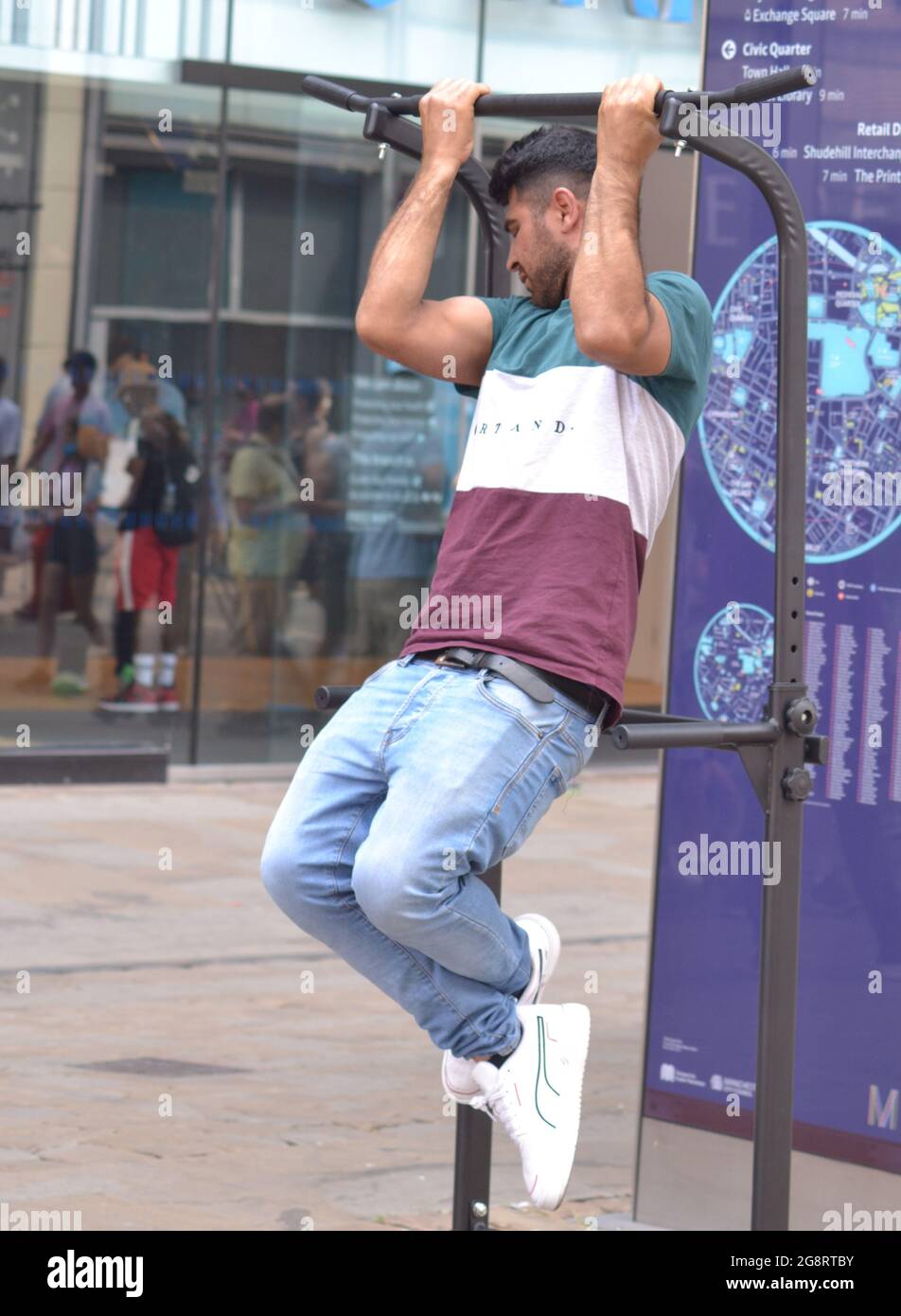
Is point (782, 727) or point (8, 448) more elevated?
point (8, 448)

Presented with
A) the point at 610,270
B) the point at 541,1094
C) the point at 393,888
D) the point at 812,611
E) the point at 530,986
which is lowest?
the point at 541,1094

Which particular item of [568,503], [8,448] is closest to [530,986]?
[568,503]

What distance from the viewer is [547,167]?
11.7 ft

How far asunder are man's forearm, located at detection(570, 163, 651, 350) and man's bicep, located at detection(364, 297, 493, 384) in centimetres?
39

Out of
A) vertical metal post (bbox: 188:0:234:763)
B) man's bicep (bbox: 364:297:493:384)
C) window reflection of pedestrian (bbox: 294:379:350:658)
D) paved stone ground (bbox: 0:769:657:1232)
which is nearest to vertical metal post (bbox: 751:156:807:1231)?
man's bicep (bbox: 364:297:493:384)

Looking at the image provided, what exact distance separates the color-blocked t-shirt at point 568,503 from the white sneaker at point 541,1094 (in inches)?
22.2

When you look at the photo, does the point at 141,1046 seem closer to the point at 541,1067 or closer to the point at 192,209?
the point at 541,1067

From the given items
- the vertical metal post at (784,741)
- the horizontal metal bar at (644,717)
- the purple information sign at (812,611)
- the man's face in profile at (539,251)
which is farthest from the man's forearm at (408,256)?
the purple information sign at (812,611)

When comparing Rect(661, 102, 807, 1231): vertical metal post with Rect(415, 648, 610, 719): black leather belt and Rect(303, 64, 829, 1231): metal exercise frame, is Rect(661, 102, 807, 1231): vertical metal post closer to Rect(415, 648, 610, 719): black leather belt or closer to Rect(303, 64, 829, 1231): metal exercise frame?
Rect(303, 64, 829, 1231): metal exercise frame

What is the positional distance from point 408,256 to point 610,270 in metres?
0.45

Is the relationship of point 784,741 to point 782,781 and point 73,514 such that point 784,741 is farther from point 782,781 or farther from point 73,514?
point 73,514

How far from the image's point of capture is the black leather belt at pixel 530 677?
3.37 m

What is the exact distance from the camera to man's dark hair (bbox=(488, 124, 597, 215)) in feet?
11.7

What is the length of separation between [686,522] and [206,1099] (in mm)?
2052
